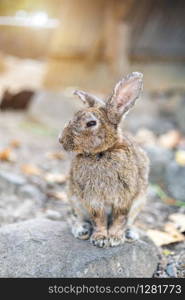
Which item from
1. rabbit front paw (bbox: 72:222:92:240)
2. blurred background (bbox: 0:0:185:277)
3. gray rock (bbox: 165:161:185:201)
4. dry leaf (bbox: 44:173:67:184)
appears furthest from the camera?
dry leaf (bbox: 44:173:67:184)

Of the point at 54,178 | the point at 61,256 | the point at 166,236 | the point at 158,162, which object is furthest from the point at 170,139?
the point at 61,256

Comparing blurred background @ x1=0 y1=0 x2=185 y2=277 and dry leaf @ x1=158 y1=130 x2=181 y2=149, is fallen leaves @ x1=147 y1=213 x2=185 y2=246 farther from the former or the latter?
dry leaf @ x1=158 y1=130 x2=181 y2=149

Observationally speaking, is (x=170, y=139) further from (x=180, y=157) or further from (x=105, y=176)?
(x=105, y=176)

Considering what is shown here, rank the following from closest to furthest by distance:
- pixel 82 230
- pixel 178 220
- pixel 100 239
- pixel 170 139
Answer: pixel 100 239
pixel 82 230
pixel 178 220
pixel 170 139

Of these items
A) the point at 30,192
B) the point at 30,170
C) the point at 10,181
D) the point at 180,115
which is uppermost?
the point at 180,115

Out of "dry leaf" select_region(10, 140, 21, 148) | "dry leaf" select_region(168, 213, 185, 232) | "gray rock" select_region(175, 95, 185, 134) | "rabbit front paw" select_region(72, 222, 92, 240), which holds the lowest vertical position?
"rabbit front paw" select_region(72, 222, 92, 240)

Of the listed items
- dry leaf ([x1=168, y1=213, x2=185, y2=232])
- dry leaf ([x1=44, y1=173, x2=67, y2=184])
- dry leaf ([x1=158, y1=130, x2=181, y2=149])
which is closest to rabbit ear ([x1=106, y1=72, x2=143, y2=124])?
dry leaf ([x1=168, y1=213, x2=185, y2=232])

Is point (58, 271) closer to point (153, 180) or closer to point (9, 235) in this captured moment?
point (9, 235)
